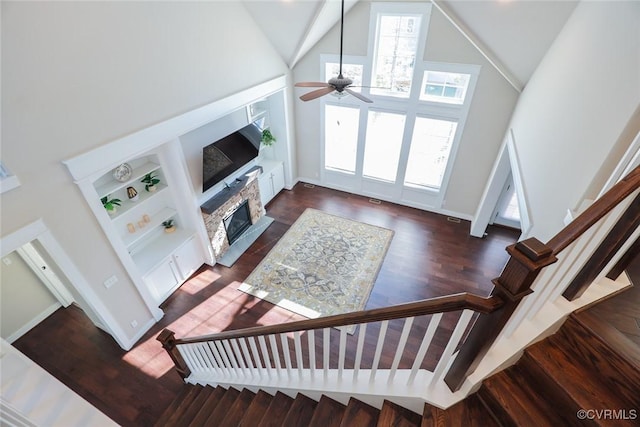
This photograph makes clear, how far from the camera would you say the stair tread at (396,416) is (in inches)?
71.2

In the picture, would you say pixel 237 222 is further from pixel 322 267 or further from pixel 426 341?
pixel 426 341

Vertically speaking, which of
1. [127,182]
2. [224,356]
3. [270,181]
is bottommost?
[270,181]

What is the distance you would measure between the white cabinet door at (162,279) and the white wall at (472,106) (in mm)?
4006

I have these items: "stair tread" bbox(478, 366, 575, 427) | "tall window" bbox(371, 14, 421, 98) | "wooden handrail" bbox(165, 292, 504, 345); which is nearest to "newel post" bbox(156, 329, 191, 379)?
"wooden handrail" bbox(165, 292, 504, 345)

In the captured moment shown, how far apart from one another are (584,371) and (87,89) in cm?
436

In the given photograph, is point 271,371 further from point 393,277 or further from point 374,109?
point 374,109

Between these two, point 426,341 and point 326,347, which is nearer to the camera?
point 426,341

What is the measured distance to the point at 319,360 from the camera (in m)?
3.86

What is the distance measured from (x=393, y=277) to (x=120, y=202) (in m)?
4.18

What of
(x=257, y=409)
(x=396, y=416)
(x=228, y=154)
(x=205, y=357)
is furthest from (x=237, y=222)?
(x=396, y=416)

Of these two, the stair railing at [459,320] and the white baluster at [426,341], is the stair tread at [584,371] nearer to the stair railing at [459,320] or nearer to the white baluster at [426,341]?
the stair railing at [459,320]

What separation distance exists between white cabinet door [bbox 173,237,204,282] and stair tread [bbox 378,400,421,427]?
3808mm

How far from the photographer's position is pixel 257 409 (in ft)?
8.61

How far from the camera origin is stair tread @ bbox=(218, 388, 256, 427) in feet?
8.73
